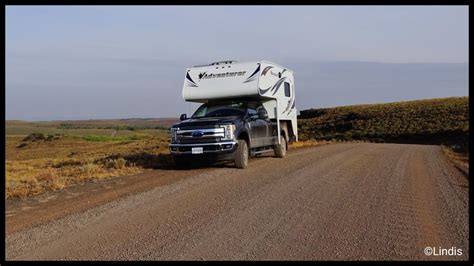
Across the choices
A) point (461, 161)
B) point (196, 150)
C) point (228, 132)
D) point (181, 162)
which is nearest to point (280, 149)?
point (228, 132)

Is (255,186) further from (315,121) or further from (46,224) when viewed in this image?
(315,121)

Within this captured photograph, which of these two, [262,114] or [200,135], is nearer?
[200,135]

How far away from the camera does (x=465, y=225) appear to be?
22.5 feet

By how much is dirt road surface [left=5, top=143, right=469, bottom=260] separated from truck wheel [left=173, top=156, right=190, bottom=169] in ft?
9.59

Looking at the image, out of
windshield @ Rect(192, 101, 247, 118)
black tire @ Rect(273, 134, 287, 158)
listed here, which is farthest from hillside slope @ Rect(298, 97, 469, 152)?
windshield @ Rect(192, 101, 247, 118)

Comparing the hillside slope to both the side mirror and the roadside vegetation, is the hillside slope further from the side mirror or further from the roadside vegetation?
the side mirror

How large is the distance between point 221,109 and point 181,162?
2.22 m

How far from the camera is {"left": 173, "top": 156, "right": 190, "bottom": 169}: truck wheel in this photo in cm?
1441

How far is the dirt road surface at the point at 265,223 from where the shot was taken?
593 centimetres

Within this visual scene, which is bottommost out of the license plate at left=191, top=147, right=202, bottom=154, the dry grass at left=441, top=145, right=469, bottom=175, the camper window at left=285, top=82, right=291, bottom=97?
the dry grass at left=441, top=145, right=469, bottom=175

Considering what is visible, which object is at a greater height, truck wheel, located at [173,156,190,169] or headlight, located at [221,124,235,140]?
headlight, located at [221,124,235,140]

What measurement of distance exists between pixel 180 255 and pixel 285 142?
493 inches

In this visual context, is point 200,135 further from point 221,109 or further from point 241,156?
point 221,109

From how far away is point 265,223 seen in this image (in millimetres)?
7168
